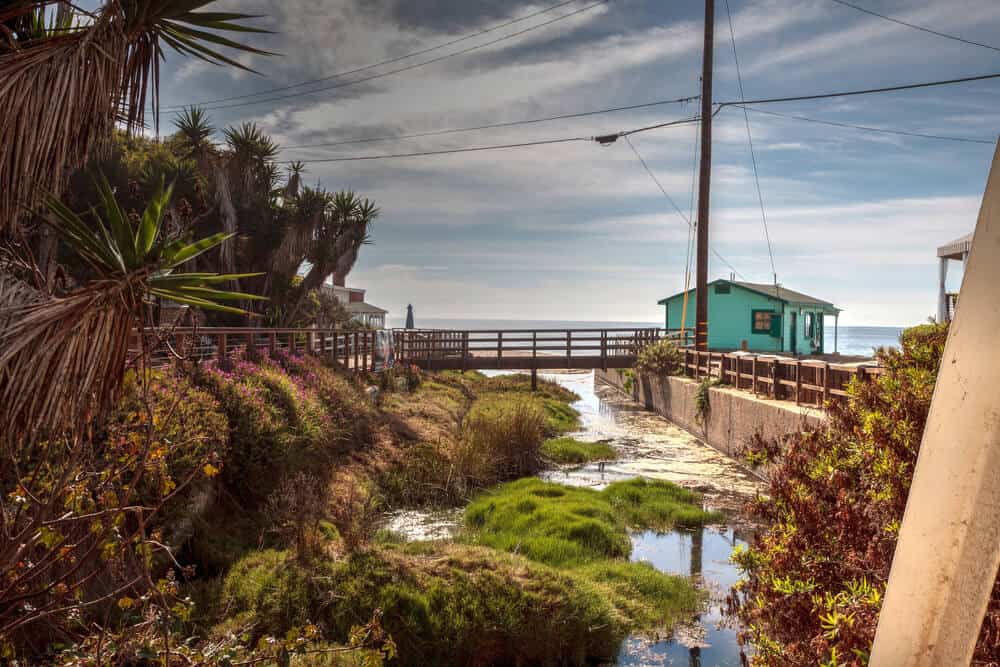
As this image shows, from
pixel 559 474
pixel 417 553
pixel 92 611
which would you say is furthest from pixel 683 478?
pixel 92 611

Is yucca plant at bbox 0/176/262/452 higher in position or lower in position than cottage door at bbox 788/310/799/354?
lower

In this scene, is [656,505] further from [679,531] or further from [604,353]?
[604,353]

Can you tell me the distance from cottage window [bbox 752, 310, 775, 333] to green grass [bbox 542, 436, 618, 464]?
1789 centimetres

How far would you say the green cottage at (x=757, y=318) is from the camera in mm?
32406

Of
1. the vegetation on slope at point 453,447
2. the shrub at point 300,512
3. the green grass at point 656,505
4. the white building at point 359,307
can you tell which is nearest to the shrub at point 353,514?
the shrub at point 300,512

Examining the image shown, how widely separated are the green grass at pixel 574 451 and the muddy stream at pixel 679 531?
1.22 ft

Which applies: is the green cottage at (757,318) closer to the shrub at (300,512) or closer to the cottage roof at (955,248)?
the cottage roof at (955,248)

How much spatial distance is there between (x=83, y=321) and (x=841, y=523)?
354cm

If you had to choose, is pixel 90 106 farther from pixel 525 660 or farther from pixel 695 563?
pixel 695 563

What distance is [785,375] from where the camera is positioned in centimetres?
1513

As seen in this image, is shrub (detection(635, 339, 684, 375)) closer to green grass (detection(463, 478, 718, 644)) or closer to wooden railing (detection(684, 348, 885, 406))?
wooden railing (detection(684, 348, 885, 406))

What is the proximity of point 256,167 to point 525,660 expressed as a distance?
81.0ft

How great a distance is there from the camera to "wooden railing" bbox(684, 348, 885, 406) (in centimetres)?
1238

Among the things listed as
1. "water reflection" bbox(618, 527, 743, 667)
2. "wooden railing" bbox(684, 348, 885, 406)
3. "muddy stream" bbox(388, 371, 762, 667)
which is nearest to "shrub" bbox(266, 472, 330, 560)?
"muddy stream" bbox(388, 371, 762, 667)
